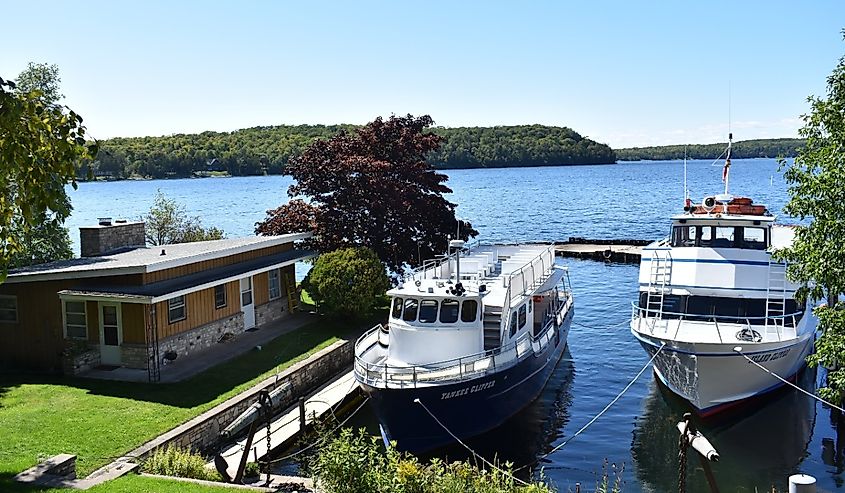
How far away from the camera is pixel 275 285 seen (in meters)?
27.3

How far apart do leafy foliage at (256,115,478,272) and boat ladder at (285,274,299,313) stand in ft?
6.24

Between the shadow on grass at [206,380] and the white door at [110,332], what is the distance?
1170 millimetres

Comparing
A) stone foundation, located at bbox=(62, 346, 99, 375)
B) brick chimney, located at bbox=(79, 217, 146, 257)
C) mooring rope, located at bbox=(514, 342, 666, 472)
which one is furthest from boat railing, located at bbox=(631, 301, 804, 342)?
brick chimney, located at bbox=(79, 217, 146, 257)

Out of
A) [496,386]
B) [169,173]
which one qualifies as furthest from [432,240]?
[169,173]

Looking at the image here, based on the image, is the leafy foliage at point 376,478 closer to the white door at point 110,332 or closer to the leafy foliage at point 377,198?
the white door at point 110,332

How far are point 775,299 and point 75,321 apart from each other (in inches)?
772

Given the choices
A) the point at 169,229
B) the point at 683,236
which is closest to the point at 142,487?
the point at 683,236

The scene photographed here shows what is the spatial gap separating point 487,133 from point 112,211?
119 meters

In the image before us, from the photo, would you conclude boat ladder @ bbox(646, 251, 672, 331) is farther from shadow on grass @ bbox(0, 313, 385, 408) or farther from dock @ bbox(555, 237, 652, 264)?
dock @ bbox(555, 237, 652, 264)

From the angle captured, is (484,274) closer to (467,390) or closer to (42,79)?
(467,390)

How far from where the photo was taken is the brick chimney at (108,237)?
2472 centimetres

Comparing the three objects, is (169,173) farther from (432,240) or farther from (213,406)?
(213,406)

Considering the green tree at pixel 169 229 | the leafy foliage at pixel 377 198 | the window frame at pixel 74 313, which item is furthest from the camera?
the green tree at pixel 169 229

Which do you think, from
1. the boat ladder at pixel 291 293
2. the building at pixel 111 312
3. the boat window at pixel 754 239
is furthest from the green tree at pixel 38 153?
the boat window at pixel 754 239
